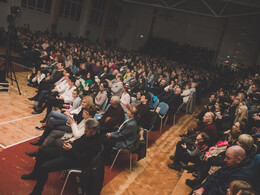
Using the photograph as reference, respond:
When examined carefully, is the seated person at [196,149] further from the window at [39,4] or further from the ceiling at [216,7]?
the window at [39,4]

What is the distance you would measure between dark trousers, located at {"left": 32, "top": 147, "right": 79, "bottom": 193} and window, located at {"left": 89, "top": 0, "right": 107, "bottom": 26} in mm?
19386

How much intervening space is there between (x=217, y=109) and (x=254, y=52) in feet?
50.6

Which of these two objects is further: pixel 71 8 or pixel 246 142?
pixel 71 8

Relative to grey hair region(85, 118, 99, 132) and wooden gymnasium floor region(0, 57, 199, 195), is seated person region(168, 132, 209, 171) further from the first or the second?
grey hair region(85, 118, 99, 132)

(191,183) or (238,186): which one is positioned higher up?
(238,186)

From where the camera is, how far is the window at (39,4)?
14.9m

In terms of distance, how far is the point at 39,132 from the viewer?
180 inches

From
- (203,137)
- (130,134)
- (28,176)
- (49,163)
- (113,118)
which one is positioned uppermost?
(203,137)

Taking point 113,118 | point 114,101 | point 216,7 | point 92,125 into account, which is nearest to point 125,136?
point 113,118

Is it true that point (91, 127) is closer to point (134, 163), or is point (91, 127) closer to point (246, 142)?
point (134, 163)

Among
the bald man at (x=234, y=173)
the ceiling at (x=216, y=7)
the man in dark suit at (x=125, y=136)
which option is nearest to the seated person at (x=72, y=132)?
the man in dark suit at (x=125, y=136)

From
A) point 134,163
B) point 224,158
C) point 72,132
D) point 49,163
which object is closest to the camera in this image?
point 49,163

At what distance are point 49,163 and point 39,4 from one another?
1600cm

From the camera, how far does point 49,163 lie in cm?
275
